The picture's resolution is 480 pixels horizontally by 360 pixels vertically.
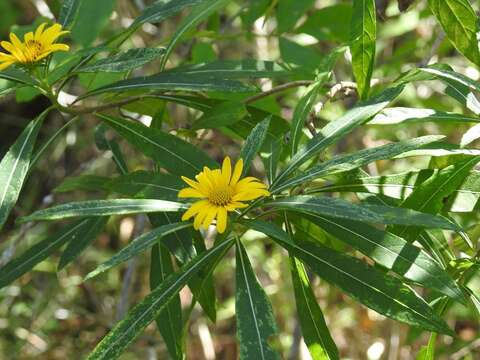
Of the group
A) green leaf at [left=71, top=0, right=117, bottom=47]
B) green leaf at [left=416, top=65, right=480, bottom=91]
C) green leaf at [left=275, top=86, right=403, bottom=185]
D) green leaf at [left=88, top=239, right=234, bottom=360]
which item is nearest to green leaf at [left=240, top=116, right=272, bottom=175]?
green leaf at [left=275, top=86, right=403, bottom=185]

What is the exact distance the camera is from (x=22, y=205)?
319cm

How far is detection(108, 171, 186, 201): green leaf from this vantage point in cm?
117

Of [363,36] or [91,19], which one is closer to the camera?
[363,36]

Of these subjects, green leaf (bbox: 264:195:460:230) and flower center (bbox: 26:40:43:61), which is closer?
green leaf (bbox: 264:195:460:230)

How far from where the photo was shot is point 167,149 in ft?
4.17

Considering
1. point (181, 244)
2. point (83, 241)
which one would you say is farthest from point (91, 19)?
point (181, 244)

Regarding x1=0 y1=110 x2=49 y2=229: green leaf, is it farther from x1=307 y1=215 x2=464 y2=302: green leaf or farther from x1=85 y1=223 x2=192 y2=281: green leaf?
x1=307 y1=215 x2=464 y2=302: green leaf

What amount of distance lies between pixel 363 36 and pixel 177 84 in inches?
12.8

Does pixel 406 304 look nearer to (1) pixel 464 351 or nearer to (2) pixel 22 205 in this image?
(1) pixel 464 351

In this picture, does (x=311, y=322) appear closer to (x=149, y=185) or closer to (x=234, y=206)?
(x=234, y=206)

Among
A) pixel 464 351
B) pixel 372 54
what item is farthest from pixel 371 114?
pixel 464 351

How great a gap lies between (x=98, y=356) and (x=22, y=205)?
2347 mm

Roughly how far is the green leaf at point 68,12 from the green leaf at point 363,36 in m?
0.55

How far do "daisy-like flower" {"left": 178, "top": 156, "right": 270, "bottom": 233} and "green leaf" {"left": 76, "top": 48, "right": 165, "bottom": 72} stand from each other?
0.24 metres
